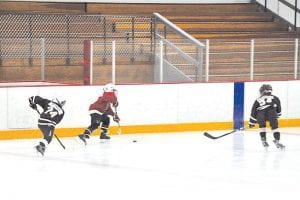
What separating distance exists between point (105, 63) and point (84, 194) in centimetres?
588

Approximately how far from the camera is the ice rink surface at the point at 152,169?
7691 mm

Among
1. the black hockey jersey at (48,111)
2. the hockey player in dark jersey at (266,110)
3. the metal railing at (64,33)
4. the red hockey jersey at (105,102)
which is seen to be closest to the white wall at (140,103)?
the red hockey jersey at (105,102)

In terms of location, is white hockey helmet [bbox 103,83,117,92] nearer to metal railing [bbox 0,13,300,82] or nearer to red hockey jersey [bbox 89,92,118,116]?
red hockey jersey [bbox 89,92,118,116]

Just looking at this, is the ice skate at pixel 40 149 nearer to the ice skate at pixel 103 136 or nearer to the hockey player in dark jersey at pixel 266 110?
the ice skate at pixel 103 136

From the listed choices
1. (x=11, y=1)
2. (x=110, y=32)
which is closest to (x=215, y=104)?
Answer: (x=110, y=32)

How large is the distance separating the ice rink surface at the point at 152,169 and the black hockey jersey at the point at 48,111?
422mm

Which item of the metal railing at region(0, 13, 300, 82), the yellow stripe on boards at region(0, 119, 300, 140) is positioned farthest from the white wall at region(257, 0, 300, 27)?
the yellow stripe on boards at region(0, 119, 300, 140)

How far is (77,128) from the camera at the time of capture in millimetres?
12250

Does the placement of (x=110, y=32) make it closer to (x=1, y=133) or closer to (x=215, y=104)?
(x=215, y=104)

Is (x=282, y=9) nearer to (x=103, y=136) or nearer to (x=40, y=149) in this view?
(x=103, y=136)

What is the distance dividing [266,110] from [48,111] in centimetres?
296

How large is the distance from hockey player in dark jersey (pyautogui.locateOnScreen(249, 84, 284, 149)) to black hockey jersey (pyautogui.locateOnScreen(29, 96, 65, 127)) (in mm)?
2607

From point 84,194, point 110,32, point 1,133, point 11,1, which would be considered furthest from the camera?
point 11,1

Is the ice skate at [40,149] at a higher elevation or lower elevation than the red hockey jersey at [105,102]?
lower
